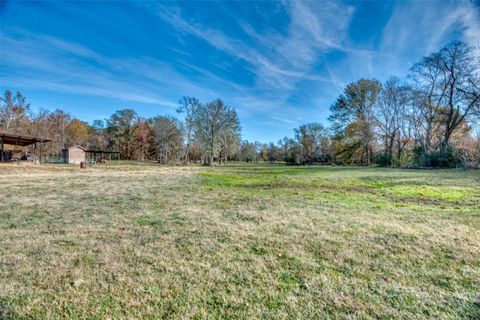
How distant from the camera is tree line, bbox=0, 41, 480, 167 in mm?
23422

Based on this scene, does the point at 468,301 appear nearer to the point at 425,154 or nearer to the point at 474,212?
the point at 474,212

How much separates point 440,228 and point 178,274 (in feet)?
14.0

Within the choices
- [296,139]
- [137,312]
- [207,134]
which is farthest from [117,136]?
[137,312]

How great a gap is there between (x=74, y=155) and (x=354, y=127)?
137ft

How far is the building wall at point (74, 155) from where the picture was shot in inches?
1357

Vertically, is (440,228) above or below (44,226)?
above

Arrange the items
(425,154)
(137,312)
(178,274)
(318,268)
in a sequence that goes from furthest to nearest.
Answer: (425,154) < (318,268) < (178,274) < (137,312)

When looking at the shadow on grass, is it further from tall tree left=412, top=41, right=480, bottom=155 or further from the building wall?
the building wall

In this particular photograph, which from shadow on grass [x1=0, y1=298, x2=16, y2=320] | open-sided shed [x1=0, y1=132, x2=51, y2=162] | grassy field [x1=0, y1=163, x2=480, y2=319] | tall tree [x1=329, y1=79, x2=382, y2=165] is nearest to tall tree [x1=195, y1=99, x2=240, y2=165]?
tall tree [x1=329, y1=79, x2=382, y2=165]

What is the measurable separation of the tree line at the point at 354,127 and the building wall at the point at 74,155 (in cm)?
1088

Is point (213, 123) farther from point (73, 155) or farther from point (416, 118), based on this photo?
point (416, 118)

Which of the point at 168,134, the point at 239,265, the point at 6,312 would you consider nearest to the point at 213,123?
the point at 168,134

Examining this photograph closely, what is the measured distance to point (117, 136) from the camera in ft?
181

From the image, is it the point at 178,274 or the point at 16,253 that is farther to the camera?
the point at 16,253
